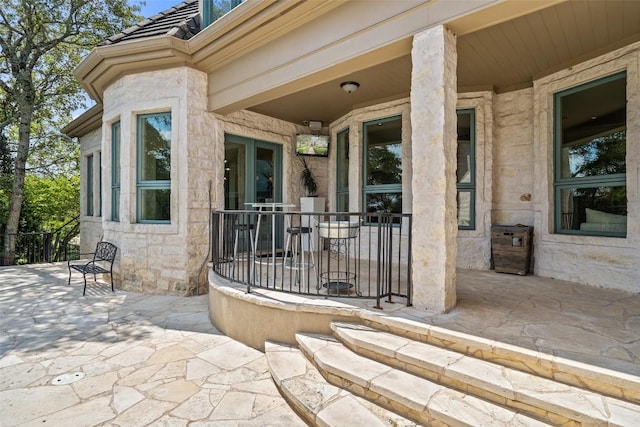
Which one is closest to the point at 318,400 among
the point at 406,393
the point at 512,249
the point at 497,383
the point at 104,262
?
the point at 406,393

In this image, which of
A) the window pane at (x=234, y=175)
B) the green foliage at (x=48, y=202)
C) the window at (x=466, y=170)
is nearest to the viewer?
the window at (x=466, y=170)

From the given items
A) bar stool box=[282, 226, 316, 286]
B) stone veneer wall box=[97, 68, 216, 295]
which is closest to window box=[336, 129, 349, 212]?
bar stool box=[282, 226, 316, 286]

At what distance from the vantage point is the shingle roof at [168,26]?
15.1 ft

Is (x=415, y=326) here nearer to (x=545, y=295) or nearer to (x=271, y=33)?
(x=545, y=295)

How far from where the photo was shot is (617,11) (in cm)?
289

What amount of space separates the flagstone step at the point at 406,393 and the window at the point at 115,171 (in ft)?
14.6

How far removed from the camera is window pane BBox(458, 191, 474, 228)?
15.3 feet

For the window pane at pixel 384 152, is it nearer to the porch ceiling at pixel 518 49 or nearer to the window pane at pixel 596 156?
the porch ceiling at pixel 518 49

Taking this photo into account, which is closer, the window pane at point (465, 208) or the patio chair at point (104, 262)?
the window pane at point (465, 208)

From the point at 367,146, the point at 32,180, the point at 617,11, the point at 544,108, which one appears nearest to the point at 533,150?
the point at 544,108

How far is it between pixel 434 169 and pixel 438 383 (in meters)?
1.51

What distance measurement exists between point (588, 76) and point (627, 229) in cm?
168

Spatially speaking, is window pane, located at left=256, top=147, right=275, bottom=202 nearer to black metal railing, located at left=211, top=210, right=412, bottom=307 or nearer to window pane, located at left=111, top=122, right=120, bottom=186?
black metal railing, located at left=211, top=210, right=412, bottom=307

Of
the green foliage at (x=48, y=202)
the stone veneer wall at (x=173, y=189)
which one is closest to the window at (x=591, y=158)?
the stone veneer wall at (x=173, y=189)
